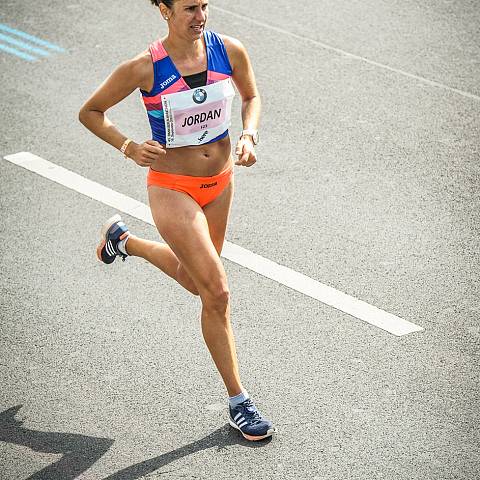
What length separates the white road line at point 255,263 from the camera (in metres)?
7.27

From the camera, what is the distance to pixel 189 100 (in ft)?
20.7

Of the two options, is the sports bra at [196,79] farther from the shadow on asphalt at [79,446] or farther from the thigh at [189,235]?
the shadow on asphalt at [79,446]

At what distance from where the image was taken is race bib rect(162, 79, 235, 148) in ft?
20.7

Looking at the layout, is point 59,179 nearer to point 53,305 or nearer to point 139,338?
point 53,305

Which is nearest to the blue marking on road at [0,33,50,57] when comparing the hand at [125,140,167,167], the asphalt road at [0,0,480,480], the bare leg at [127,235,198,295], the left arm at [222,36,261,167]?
the asphalt road at [0,0,480,480]

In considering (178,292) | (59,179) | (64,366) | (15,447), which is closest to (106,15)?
(59,179)

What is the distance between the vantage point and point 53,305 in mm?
7621

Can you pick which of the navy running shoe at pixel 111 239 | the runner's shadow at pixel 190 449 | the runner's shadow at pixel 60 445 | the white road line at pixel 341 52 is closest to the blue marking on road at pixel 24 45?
the white road line at pixel 341 52

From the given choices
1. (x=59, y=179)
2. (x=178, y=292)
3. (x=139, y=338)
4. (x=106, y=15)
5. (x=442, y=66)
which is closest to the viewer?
(x=139, y=338)

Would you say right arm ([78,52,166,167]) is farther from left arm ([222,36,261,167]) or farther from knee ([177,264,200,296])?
knee ([177,264,200,296])

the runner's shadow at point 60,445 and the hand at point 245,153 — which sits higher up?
the hand at point 245,153

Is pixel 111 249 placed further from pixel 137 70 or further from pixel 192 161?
pixel 137 70

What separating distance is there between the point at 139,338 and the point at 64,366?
570 mm

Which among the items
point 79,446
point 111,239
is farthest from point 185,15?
point 79,446
